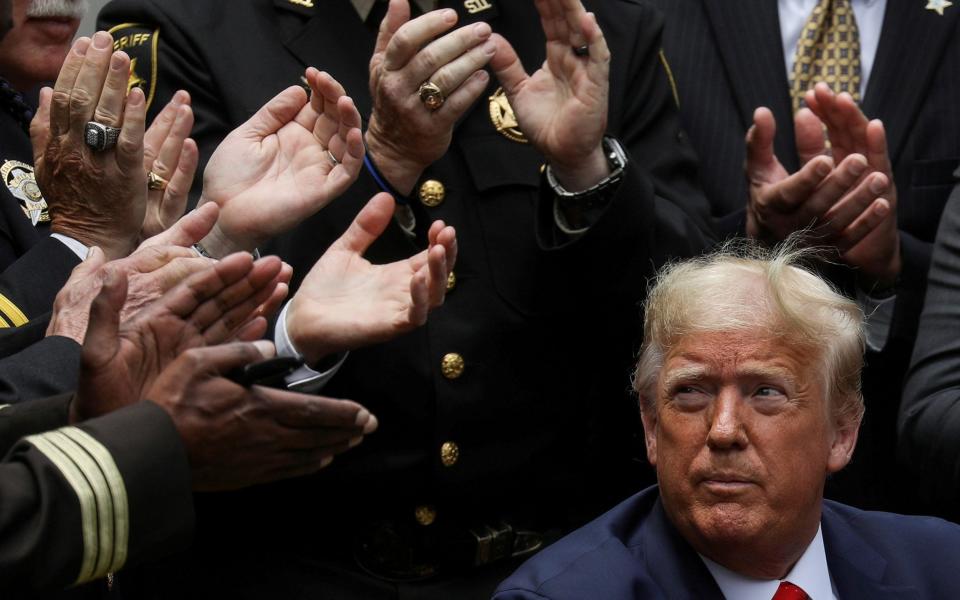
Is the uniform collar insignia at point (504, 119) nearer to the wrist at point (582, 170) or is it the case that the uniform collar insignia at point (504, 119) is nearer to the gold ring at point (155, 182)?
the wrist at point (582, 170)

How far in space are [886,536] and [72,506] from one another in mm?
1517

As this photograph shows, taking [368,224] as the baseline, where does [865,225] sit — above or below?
below

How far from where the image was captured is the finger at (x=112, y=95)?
3.08 meters

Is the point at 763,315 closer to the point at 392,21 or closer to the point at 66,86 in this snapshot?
the point at 392,21

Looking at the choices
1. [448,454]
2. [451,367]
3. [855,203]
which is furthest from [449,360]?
[855,203]

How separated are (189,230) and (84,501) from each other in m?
0.81

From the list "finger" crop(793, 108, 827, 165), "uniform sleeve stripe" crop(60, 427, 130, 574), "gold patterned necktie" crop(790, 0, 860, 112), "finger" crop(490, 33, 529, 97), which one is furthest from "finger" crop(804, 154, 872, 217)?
"uniform sleeve stripe" crop(60, 427, 130, 574)

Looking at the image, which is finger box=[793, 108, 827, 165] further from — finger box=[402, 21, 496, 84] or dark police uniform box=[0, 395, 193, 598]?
dark police uniform box=[0, 395, 193, 598]

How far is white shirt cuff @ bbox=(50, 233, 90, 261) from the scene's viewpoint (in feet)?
10.4

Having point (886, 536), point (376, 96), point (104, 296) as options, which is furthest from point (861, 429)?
point (104, 296)

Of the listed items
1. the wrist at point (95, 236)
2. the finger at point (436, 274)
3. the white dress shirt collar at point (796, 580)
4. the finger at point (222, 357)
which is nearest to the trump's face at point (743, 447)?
the white dress shirt collar at point (796, 580)

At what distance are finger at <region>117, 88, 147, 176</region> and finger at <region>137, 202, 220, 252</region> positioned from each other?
0.64 feet

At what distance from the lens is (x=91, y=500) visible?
2.29 m

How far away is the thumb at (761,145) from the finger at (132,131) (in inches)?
53.6
